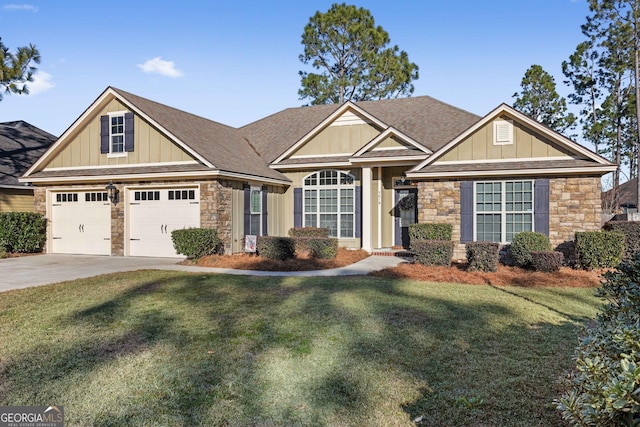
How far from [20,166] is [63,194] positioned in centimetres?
466

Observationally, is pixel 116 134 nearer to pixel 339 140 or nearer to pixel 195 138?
pixel 195 138

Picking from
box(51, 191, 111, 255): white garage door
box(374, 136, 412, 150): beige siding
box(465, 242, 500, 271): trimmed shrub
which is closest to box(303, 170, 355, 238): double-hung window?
box(374, 136, 412, 150): beige siding

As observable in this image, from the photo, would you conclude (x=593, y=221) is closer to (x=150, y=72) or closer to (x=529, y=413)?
(x=529, y=413)

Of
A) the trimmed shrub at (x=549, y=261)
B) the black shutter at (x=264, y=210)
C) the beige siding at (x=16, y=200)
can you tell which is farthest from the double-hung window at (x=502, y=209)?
the beige siding at (x=16, y=200)

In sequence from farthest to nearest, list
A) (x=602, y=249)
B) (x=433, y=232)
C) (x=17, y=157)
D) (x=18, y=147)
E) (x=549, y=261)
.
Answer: (x=18, y=147)
(x=17, y=157)
(x=433, y=232)
(x=602, y=249)
(x=549, y=261)

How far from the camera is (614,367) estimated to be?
8.39 ft

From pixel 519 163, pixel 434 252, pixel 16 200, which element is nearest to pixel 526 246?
pixel 434 252

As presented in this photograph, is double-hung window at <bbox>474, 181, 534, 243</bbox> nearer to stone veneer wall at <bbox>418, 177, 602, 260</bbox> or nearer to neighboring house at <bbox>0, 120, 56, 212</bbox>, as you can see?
stone veneer wall at <bbox>418, 177, 602, 260</bbox>

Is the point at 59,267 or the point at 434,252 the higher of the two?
the point at 434,252

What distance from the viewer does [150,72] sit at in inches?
786

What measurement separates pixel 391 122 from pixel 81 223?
12.6 m

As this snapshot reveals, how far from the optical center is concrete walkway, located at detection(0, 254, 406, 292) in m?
10.2

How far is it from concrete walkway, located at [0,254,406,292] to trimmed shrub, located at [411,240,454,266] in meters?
0.90

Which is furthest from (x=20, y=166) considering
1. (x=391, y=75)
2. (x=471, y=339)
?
(x=391, y=75)
